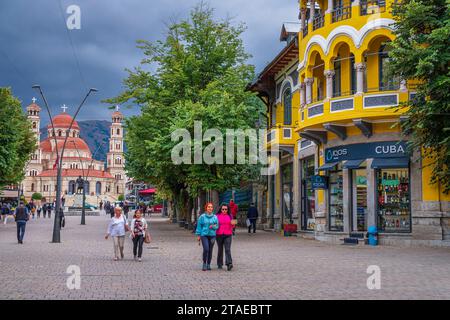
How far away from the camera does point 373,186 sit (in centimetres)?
2497

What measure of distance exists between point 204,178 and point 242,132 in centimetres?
299

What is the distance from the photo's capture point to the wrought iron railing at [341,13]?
25.9m

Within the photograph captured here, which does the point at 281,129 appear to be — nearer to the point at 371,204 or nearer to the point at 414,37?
the point at 371,204

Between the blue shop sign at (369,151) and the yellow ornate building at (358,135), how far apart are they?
4 cm

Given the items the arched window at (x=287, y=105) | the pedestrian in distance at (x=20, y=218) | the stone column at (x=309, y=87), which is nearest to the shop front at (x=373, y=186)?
the stone column at (x=309, y=87)

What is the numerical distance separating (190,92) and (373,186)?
455 inches

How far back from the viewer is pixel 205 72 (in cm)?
3406

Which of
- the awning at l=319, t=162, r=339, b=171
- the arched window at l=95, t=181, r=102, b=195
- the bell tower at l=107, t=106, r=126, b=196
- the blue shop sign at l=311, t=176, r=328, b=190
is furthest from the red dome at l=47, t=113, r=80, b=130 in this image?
the awning at l=319, t=162, r=339, b=171

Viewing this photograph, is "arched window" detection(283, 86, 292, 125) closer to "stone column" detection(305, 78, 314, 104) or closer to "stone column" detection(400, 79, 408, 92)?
"stone column" detection(305, 78, 314, 104)

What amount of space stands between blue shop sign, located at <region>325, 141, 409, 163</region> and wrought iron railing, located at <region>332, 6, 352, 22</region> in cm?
542

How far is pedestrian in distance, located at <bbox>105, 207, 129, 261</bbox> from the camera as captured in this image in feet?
61.0

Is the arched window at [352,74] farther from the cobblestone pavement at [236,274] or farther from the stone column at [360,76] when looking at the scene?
A: the cobblestone pavement at [236,274]

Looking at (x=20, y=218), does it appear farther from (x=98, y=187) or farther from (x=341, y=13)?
(x=98, y=187)
